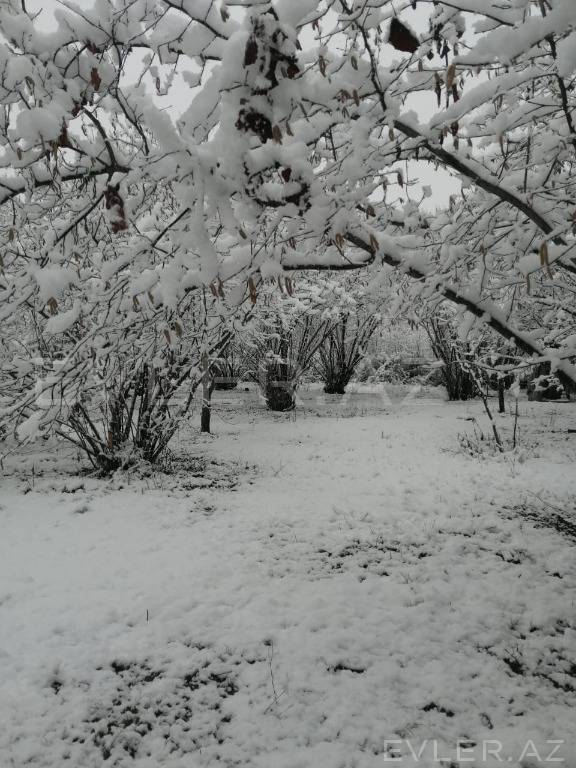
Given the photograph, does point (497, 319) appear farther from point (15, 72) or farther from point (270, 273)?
point (15, 72)

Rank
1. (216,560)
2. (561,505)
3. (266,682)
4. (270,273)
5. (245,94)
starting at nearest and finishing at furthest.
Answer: (245,94) < (270,273) < (266,682) < (216,560) < (561,505)

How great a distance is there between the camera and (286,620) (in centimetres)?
310

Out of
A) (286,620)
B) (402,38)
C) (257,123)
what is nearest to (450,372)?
(286,620)

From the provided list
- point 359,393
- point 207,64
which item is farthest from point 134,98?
point 359,393

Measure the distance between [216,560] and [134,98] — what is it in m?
3.24

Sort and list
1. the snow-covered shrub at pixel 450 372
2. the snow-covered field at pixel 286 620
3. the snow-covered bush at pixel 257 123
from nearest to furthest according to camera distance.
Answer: the snow-covered bush at pixel 257 123
the snow-covered field at pixel 286 620
the snow-covered shrub at pixel 450 372

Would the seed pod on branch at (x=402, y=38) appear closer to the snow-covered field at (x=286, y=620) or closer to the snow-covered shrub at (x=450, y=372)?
the snow-covered field at (x=286, y=620)

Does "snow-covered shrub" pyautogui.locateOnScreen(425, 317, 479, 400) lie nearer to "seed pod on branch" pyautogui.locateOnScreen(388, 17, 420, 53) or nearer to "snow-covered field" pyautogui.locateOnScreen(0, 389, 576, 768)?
"snow-covered field" pyautogui.locateOnScreen(0, 389, 576, 768)

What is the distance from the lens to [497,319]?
114 inches

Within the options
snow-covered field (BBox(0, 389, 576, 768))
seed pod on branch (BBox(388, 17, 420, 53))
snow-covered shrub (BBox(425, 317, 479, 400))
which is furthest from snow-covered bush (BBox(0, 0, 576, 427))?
snow-covered shrub (BBox(425, 317, 479, 400))

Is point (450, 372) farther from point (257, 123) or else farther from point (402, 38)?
point (257, 123)

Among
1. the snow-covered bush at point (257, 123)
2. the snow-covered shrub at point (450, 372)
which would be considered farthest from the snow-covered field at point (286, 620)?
the snow-covered shrub at point (450, 372)

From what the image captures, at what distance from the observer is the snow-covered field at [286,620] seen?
2182 mm

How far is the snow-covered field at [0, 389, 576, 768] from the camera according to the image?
7.16 ft
